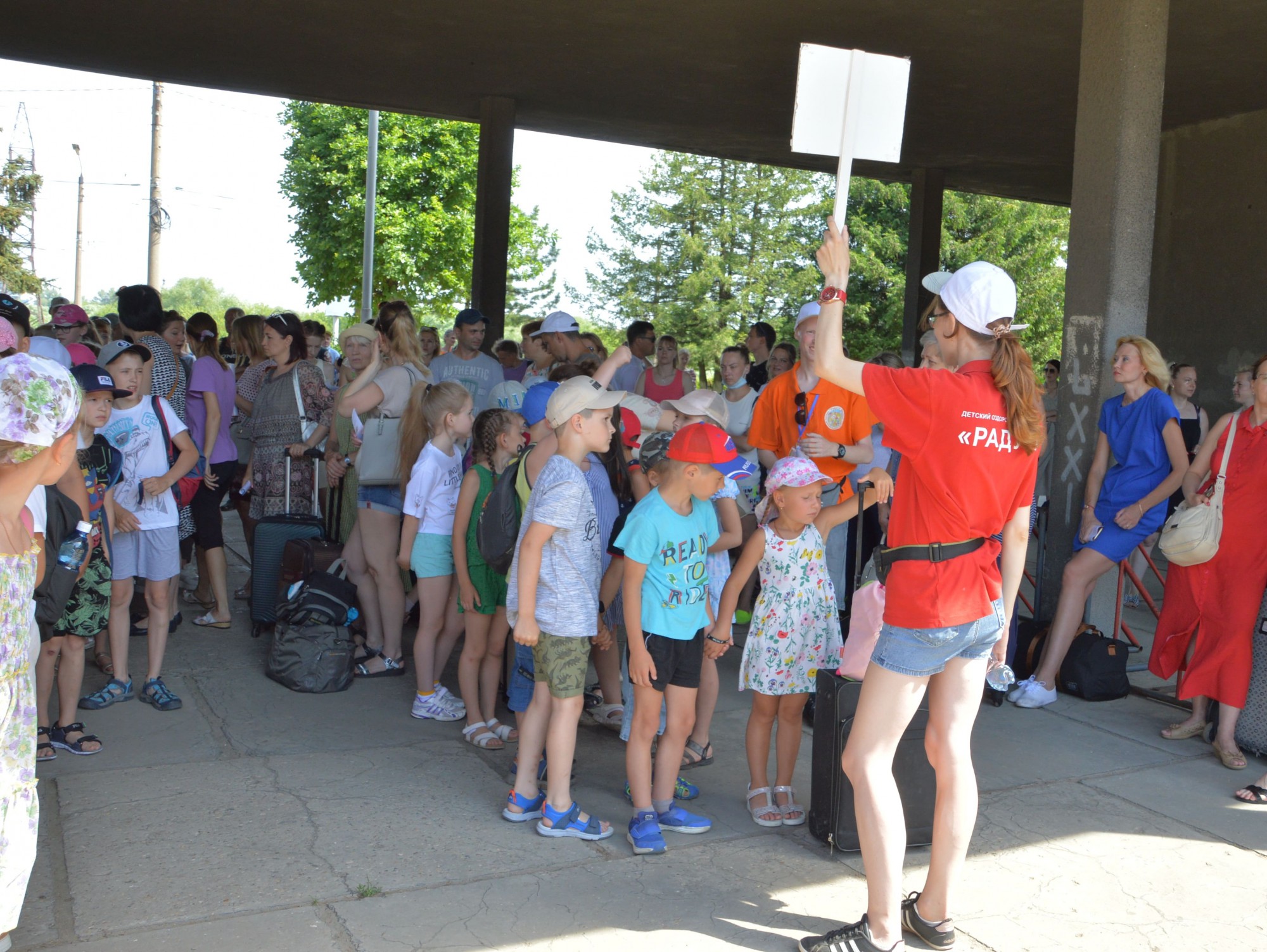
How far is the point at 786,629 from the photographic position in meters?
4.15

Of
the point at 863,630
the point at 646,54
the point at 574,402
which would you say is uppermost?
the point at 646,54

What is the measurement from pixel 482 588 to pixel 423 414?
1.02 metres

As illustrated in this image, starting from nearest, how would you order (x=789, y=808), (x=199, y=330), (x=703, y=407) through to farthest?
(x=789, y=808) → (x=703, y=407) → (x=199, y=330)

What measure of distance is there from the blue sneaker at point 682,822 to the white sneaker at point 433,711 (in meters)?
1.59

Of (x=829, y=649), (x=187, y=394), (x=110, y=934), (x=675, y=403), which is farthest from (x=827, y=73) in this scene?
Answer: (x=187, y=394)

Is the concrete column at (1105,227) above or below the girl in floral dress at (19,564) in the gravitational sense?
above

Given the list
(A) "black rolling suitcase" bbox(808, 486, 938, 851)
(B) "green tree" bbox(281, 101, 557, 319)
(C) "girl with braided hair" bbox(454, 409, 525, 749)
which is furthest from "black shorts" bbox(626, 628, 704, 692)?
(B) "green tree" bbox(281, 101, 557, 319)

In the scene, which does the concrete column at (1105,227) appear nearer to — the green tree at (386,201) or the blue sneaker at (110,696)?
the blue sneaker at (110,696)

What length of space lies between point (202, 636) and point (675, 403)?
3822 mm

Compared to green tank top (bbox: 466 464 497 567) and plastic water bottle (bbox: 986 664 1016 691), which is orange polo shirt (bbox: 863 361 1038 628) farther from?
green tank top (bbox: 466 464 497 567)

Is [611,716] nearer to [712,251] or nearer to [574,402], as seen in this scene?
[574,402]

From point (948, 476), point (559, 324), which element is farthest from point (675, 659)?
point (559, 324)

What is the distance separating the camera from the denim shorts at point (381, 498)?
6.05m

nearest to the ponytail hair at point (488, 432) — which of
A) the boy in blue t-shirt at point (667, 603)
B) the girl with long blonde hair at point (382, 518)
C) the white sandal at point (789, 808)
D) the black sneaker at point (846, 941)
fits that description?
the girl with long blonde hair at point (382, 518)
